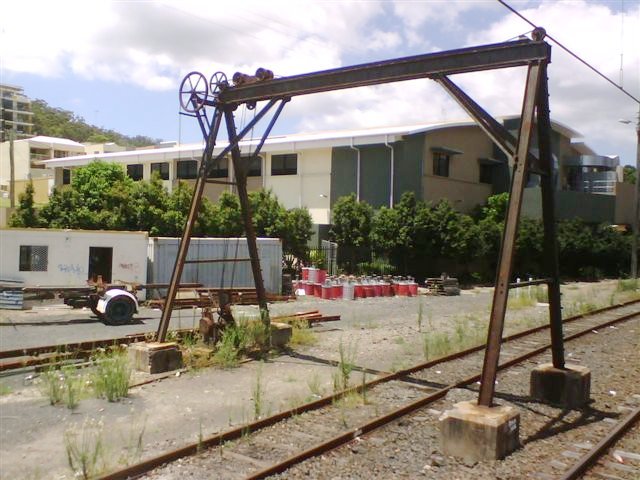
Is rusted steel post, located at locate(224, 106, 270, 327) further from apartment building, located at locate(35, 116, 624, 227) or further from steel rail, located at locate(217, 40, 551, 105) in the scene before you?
apartment building, located at locate(35, 116, 624, 227)

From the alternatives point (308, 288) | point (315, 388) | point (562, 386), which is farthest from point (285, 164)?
point (562, 386)

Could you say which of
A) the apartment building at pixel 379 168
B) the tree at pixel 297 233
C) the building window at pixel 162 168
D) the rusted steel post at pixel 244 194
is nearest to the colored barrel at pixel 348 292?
the tree at pixel 297 233

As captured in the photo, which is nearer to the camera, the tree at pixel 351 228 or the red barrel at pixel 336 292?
the red barrel at pixel 336 292

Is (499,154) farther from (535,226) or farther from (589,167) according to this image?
(589,167)

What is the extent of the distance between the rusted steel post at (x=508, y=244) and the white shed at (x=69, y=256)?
15.0m

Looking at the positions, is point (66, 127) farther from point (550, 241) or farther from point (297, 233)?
point (550, 241)

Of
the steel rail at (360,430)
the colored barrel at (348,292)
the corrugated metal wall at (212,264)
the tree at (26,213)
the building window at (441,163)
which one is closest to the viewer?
the steel rail at (360,430)

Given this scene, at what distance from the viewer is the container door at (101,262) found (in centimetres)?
2148

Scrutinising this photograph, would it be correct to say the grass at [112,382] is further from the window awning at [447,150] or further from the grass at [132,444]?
the window awning at [447,150]

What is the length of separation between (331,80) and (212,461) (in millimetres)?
6298

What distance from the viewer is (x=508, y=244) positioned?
7.39 m

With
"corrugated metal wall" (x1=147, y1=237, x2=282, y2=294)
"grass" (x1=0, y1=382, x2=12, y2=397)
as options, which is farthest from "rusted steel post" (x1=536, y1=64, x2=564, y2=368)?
"corrugated metal wall" (x1=147, y1=237, x2=282, y2=294)

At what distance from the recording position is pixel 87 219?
28766 millimetres

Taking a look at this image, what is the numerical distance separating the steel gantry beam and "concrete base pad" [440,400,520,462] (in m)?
0.33
